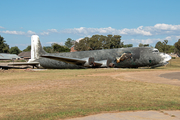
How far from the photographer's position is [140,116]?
22.0 ft

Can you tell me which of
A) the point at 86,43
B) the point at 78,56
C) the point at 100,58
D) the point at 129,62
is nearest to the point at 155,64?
the point at 129,62

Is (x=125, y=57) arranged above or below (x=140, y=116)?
above

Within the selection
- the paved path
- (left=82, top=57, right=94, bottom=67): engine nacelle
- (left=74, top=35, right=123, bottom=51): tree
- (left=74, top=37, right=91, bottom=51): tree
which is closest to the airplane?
(left=82, top=57, right=94, bottom=67): engine nacelle

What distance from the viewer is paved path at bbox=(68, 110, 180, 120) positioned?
6500mm

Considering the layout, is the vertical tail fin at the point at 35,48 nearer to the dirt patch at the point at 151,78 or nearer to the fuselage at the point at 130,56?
the fuselage at the point at 130,56

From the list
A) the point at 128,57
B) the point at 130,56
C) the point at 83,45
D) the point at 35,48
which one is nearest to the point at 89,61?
the point at 128,57

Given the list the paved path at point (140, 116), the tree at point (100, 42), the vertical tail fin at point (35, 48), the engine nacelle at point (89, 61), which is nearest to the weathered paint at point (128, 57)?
the engine nacelle at point (89, 61)

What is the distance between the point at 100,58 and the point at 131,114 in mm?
27773

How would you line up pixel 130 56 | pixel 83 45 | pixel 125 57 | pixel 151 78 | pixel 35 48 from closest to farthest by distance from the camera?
1. pixel 151 78
2. pixel 130 56
3. pixel 125 57
4. pixel 35 48
5. pixel 83 45

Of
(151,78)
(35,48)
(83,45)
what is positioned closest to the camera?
(151,78)

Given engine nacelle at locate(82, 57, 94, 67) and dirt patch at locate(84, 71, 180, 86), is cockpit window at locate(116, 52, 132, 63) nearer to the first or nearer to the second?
engine nacelle at locate(82, 57, 94, 67)

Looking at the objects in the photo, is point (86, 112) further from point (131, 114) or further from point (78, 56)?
point (78, 56)

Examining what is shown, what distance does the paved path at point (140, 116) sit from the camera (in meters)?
6.50

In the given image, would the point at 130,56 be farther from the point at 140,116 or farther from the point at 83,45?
the point at 83,45
